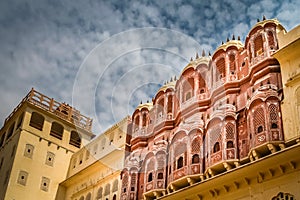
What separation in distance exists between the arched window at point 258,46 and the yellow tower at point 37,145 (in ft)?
80.9

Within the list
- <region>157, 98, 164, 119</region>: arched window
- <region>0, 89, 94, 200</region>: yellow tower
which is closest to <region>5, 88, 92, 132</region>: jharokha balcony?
<region>0, 89, 94, 200</region>: yellow tower

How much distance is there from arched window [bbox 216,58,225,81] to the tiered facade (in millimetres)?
19

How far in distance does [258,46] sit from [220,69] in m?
3.13

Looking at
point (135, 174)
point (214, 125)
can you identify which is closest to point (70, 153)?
point (135, 174)

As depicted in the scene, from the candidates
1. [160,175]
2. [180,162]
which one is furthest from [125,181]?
[180,162]

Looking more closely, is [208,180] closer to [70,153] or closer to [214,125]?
[214,125]

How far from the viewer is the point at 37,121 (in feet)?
143

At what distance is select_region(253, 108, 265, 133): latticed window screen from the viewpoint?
20484mm

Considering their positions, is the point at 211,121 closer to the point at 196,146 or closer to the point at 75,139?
the point at 196,146

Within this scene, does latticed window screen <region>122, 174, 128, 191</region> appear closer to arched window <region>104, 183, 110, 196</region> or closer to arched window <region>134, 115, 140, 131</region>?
arched window <region>104, 183, 110, 196</region>

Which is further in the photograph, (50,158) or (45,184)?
(50,158)

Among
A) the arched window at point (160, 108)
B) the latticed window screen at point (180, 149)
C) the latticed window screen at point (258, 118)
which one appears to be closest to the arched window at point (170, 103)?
the arched window at point (160, 108)

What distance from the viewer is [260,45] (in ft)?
78.2

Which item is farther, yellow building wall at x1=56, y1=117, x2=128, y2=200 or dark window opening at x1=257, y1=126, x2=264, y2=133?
yellow building wall at x1=56, y1=117, x2=128, y2=200
